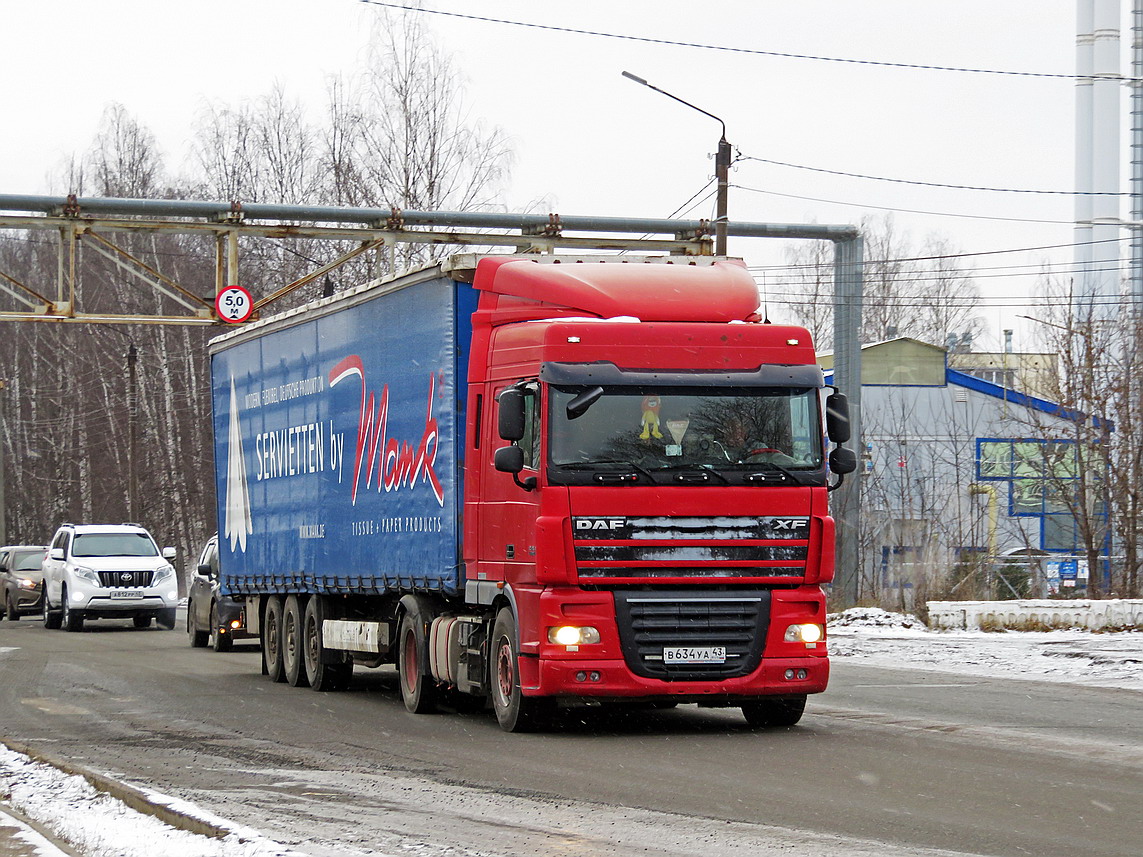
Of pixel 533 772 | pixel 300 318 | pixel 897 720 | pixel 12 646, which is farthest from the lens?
pixel 12 646

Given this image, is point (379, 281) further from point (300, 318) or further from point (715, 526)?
point (715, 526)

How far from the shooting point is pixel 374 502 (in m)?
16.1

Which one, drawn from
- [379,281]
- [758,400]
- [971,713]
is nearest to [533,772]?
[758,400]

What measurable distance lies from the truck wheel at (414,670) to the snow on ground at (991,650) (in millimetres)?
6672

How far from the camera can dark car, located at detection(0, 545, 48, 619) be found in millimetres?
38125

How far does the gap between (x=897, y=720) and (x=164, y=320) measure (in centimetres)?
1782

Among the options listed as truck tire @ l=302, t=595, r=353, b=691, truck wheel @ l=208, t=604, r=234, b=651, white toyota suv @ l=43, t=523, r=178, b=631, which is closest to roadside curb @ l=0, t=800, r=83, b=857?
truck tire @ l=302, t=595, r=353, b=691

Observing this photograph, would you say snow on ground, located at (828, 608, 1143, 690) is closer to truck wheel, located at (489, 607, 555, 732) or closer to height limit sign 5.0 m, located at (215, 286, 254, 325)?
truck wheel, located at (489, 607, 555, 732)

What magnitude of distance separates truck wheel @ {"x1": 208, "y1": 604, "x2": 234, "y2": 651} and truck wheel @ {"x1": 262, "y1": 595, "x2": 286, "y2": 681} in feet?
17.5

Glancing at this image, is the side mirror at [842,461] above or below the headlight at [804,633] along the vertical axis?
above

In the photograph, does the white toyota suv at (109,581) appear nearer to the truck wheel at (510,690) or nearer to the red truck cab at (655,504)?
the truck wheel at (510,690)

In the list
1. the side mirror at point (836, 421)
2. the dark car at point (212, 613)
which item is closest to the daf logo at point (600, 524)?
the side mirror at point (836, 421)

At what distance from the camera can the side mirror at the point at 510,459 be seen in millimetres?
12656

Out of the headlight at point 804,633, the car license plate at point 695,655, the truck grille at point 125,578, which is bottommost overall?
the truck grille at point 125,578
